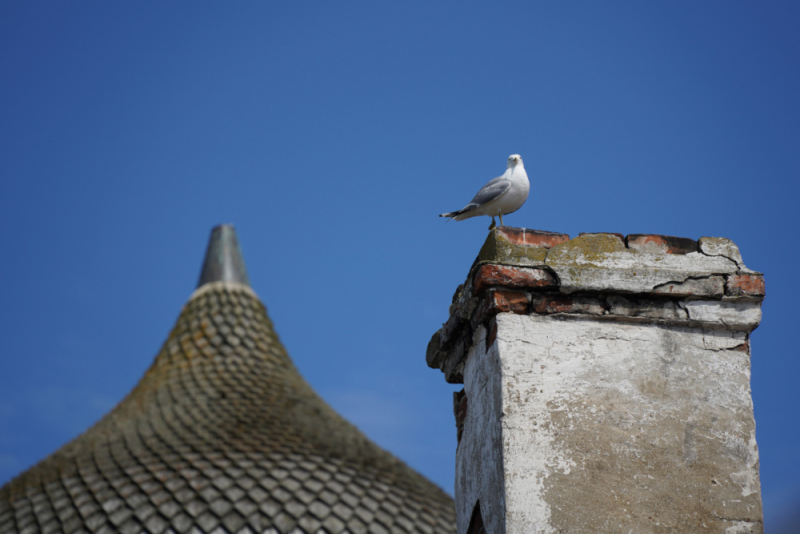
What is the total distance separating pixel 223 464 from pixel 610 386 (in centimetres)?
952

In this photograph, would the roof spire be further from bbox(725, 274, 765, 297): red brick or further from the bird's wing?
bbox(725, 274, 765, 297): red brick

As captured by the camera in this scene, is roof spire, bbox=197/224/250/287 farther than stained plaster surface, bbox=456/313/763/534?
Yes

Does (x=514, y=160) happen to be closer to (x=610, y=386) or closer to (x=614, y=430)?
(x=610, y=386)

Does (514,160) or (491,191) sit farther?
(514,160)

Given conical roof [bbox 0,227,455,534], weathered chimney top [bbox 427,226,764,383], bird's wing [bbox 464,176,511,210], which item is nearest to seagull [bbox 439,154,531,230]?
bird's wing [bbox 464,176,511,210]

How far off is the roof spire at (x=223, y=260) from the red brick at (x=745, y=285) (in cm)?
1441

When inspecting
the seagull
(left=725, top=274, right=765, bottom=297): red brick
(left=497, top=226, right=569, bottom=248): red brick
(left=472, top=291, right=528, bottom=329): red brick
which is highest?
the seagull

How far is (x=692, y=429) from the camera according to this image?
9.53ft

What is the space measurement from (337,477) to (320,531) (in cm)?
120

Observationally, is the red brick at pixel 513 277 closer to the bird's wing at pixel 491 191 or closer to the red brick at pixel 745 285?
the red brick at pixel 745 285

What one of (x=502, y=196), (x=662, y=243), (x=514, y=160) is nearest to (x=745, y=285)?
(x=662, y=243)

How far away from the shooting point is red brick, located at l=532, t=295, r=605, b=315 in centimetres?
304

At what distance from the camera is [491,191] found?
3.95m

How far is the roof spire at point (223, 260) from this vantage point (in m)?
17.0
